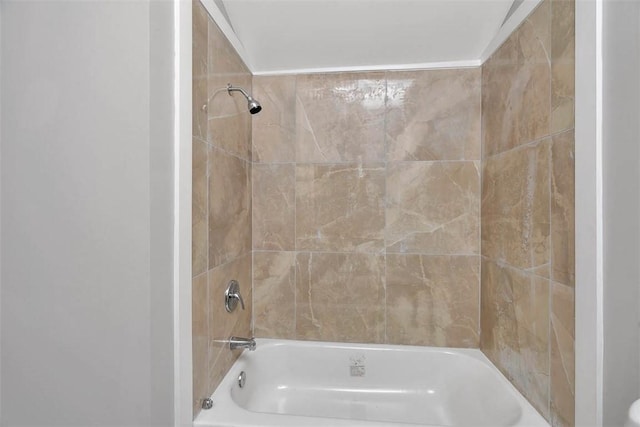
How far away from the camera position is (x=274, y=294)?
188 cm

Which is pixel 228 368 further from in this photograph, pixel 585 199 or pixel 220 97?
pixel 585 199

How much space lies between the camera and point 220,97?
1365mm

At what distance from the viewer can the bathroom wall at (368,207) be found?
1753 mm

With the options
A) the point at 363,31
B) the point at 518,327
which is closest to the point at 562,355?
the point at 518,327

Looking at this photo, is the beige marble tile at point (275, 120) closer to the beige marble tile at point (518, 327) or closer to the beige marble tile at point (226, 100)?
the beige marble tile at point (226, 100)

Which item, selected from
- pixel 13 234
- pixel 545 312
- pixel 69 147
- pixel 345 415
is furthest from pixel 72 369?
pixel 545 312

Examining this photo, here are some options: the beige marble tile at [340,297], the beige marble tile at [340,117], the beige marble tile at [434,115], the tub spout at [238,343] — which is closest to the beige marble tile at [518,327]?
the beige marble tile at [340,297]

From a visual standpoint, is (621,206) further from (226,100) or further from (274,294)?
(274,294)

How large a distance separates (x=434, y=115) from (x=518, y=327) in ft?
3.61

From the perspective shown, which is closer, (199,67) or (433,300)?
(199,67)

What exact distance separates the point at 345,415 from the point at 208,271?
3.57 ft

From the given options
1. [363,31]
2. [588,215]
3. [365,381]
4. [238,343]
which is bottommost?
[365,381]

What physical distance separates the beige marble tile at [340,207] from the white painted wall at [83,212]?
972mm

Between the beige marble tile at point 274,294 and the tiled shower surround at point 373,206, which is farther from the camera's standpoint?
the beige marble tile at point 274,294
